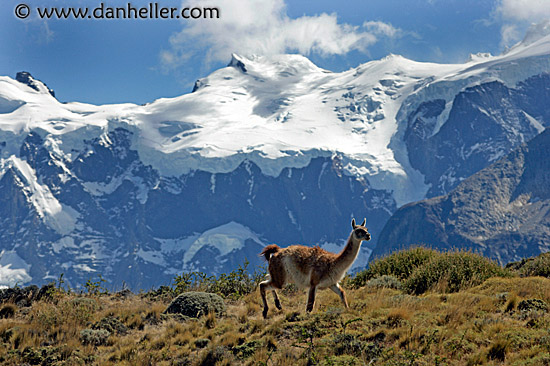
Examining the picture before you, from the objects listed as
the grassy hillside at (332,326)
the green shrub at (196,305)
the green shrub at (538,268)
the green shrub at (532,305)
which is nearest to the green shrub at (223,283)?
the grassy hillside at (332,326)

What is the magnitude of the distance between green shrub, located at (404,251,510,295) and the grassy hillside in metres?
0.04

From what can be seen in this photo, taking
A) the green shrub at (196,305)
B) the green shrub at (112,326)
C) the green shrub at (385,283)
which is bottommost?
the green shrub at (112,326)

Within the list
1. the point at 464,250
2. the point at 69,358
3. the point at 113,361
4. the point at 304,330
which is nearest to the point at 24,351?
the point at 69,358

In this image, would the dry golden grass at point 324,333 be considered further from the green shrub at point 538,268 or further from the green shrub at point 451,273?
the green shrub at point 538,268

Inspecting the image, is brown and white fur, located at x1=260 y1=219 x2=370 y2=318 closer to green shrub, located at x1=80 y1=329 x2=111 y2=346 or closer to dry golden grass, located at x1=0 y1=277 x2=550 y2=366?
dry golden grass, located at x1=0 y1=277 x2=550 y2=366

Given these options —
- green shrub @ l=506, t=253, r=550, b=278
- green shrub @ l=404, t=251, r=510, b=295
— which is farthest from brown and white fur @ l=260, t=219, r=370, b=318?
green shrub @ l=506, t=253, r=550, b=278

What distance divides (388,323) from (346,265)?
2.03 meters

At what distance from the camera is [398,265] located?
20750 millimetres

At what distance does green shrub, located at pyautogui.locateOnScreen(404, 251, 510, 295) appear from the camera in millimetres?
17455

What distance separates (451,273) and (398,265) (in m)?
2.93

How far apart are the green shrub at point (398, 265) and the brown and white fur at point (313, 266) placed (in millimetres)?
5463

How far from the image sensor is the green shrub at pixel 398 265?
20.3 m

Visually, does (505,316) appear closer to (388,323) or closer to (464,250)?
(388,323)

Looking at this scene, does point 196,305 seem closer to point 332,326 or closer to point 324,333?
point 332,326
